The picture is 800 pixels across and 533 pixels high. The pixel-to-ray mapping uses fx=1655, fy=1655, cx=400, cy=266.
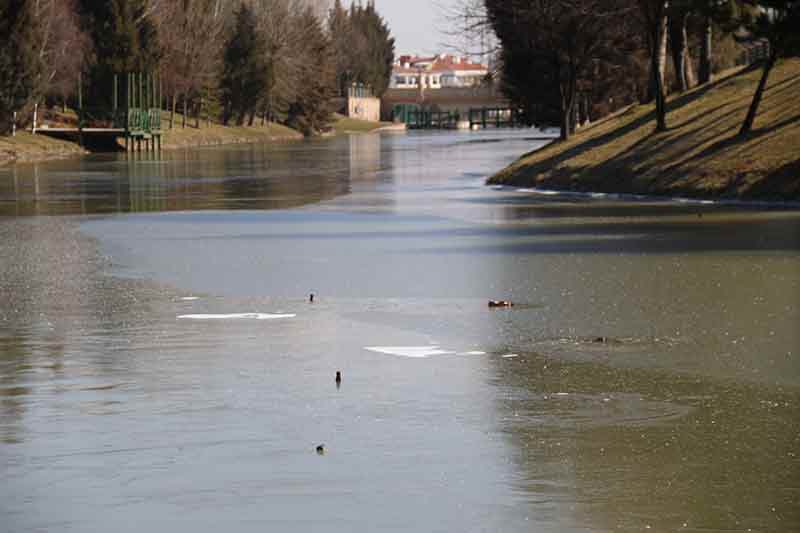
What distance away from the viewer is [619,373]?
13.9 metres

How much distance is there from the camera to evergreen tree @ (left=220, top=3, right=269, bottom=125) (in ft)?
411

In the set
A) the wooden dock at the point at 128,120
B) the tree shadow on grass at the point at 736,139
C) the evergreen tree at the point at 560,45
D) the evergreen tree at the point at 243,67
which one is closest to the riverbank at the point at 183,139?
the evergreen tree at the point at 243,67

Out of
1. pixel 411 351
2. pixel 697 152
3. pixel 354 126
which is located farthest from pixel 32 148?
pixel 354 126

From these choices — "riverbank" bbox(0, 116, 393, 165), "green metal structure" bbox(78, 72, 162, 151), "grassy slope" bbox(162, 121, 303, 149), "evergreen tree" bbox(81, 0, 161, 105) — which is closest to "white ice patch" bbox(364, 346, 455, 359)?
"riverbank" bbox(0, 116, 393, 165)

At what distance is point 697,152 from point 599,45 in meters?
18.7

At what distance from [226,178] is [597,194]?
60.7 ft

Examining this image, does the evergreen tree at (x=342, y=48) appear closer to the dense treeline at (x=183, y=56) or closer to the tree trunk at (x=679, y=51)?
the dense treeline at (x=183, y=56)

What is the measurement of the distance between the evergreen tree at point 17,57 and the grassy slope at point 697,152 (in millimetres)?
32387

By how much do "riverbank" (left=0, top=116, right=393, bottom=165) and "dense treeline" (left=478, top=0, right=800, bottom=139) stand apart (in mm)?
23260

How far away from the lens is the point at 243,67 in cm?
12569

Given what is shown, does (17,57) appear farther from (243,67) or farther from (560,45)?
(243,67)

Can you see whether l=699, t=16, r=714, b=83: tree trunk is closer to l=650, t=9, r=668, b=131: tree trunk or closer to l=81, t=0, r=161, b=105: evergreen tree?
l=650, t=9, r=668, b=131: tree trunk

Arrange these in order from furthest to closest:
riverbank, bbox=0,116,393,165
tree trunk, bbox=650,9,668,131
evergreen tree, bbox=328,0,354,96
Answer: evergreen tree, bbox=328,0,354,96 → riverbank, bbox=0,116,393,165 → tree trunk, bbox=650,9,668,131

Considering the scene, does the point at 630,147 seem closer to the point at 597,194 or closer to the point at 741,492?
the point at 597,194
